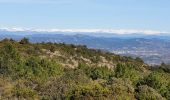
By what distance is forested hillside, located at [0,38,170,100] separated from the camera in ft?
88.1

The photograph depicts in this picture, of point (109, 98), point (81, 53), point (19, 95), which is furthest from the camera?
point (81, 53)

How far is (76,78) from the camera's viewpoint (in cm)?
3647

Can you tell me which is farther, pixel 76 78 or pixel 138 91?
pixel 76 78

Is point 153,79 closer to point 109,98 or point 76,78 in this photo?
point 76,78

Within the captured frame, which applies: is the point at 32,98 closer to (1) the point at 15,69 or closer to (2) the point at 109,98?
(2) the point at 109,98

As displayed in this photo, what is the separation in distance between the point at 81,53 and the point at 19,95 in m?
45.8

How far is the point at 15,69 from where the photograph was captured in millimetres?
51250

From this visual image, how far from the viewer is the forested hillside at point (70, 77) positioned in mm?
26864

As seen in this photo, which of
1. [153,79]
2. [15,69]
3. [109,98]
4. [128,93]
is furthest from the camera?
[15,69]

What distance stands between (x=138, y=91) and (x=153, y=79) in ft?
31.6

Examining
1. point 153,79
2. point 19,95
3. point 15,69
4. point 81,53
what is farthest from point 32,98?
point 81,53

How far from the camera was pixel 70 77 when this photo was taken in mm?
36969

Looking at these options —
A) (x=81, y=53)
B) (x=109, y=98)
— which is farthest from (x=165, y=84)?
(x=81, y=53)

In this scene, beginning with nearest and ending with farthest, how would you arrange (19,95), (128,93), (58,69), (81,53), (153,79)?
(128,93), (19,95), (153,79), (58,69), (81,53)
